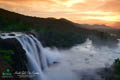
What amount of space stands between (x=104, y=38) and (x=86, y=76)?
46.8 metres

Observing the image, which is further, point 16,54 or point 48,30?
point 48,30

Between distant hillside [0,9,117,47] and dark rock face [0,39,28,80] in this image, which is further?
distant hillside [0,9,117,47]

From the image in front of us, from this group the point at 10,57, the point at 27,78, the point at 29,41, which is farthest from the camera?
the point at 29,41

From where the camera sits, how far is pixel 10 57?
1055 cm

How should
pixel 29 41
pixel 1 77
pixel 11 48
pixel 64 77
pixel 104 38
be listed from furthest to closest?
pixel 104 38
pixel 64 77
pixel 29 41
pixel 11 48
pixel 1 77

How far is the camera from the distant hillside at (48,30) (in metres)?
31.2

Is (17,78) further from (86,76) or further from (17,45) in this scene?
(86,76)

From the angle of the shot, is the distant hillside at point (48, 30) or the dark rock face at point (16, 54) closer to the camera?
the dark rock face at point (16, 54)

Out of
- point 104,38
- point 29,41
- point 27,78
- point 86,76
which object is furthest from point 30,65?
point 104,38

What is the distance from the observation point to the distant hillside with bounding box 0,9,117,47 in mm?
31152

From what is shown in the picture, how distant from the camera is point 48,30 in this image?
38656mm

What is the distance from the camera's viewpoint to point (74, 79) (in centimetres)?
1595

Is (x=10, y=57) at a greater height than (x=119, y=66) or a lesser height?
greater

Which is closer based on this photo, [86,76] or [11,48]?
[11,48]
